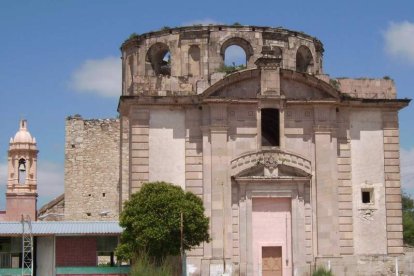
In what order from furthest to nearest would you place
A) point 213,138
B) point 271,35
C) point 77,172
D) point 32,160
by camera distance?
point 77,172 → point 32,160 → point 271,35 → point 213,138

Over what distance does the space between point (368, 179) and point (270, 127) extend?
4575 millimetres

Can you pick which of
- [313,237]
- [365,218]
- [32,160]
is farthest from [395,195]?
[32,160]

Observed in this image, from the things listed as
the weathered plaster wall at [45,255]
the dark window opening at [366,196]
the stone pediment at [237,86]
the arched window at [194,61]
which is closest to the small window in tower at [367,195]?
the dark window opening at [366,196]

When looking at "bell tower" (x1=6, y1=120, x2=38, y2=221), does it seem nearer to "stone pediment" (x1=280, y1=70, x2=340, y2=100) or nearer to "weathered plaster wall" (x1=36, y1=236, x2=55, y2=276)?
"weathered plaster wall" (x1=36, y1=236, x2=55, y2=276)

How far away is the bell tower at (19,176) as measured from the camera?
39.5 metres

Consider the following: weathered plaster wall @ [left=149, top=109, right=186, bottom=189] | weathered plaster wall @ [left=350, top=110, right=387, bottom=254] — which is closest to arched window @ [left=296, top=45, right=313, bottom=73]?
weathered plaster wall @ [left=350, top=110, right=387, bottom=254]

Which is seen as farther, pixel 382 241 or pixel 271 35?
pixel 271 35

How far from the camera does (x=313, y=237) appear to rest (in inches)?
1207

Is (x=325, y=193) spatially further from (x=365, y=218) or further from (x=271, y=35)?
(x=271, y=35)

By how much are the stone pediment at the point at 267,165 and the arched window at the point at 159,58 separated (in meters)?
7.17

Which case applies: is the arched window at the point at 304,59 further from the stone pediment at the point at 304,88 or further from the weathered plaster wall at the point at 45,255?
the weathered plaster wall at the point at 45,255

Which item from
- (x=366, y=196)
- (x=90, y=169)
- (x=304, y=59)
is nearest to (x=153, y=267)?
(x=366, y=196)

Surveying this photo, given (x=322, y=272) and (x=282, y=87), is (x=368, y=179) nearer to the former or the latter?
(x=322, y=272)

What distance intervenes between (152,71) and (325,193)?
10.3 meters
